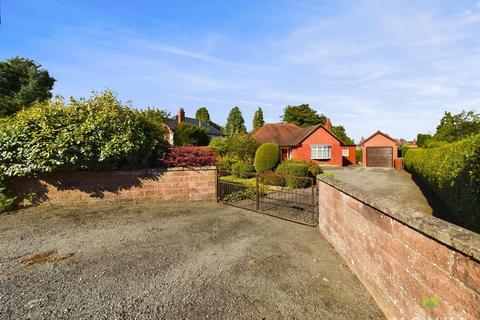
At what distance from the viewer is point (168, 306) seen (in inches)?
119

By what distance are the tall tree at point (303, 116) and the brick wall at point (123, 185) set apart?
4530cm

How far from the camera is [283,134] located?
30703 millimetres

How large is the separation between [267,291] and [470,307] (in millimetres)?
2271

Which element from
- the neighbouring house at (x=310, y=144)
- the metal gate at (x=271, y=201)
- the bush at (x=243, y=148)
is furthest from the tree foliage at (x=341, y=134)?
the metal gate at (x=271, y=201)

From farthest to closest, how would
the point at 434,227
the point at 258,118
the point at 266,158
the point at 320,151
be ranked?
the point at 258,118
the point at 320,151
the point at 266,158
the point at 434,227

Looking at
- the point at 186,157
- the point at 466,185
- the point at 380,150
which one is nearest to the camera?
the point at 466,185

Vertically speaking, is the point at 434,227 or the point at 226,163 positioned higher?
the point at 434,227

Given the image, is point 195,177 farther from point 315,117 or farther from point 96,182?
point 315,117

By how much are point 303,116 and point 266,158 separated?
36.8 meters

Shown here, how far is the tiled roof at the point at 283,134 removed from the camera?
28323 millimetres

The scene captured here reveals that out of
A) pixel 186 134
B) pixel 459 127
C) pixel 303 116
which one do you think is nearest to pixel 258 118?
pixel 303 116

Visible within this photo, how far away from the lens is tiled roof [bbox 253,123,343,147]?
28323mm

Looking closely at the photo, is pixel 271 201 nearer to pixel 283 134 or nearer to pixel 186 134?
pixel 186 134

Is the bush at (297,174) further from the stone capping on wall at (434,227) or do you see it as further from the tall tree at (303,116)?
the tall tree at (303,116)
